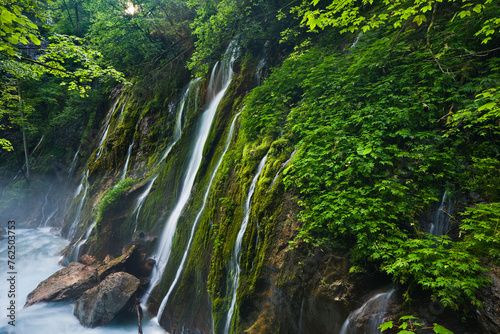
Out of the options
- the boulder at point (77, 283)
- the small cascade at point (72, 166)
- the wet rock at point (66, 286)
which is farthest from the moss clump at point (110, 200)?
the small cascade at point (72, 166)

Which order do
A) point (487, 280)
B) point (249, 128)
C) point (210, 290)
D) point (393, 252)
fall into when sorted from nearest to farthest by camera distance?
point (487, 280) < point (393, 252) < point (210, 290) < point (249, 128)

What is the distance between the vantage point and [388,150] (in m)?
3.40

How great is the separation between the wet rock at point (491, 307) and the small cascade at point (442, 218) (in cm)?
70

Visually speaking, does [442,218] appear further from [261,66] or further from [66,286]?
[66,286]

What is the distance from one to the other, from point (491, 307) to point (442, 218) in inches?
41.9

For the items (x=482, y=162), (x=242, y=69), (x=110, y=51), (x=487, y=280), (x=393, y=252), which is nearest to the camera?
(x=487, y=280)

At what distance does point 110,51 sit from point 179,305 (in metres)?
12.5

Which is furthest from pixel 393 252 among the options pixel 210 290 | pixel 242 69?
pixel 242 69

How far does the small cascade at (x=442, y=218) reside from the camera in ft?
9.62

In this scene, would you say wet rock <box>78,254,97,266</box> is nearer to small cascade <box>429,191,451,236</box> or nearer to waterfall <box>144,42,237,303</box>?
waterfall <box>144,42,237,303</box>

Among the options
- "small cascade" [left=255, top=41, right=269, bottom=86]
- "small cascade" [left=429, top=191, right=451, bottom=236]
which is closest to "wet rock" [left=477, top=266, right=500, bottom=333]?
"small cascade" [left=429, top=191, right=451, bottom=236]

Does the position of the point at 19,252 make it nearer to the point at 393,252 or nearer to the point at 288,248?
the point at 288,248

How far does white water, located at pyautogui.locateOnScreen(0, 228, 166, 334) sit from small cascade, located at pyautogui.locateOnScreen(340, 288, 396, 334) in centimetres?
466

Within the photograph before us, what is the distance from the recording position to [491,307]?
6.98 ft
